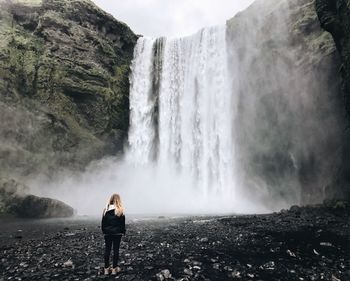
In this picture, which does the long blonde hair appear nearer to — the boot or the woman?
the woman

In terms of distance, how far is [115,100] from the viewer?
51.4 meters

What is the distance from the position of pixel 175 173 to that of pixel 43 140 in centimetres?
1833

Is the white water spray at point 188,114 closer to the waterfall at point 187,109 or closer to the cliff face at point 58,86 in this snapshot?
the waterfall at point 187,109

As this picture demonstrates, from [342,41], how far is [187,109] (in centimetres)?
2598

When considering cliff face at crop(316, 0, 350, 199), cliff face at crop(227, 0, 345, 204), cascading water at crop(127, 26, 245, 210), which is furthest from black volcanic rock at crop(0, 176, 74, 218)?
cliff face at crop(316, 0, 350, 199)

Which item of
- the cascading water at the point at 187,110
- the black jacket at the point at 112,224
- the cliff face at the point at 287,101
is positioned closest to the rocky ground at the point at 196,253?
the black jacket at the point at 112,224

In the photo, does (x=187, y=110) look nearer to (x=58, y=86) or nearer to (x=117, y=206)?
(x=58, y=86)

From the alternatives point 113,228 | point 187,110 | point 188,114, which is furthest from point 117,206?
point 187,110

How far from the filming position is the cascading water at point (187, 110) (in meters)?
45.9

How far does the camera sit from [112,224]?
1031cm

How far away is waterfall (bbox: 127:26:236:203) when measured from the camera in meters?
46.1

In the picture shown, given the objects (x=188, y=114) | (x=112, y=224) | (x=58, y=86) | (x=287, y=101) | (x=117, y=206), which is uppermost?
(x=58, y=86)

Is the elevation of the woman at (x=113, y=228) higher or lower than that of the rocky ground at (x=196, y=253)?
higher

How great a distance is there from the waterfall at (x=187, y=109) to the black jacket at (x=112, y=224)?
3453 cm
